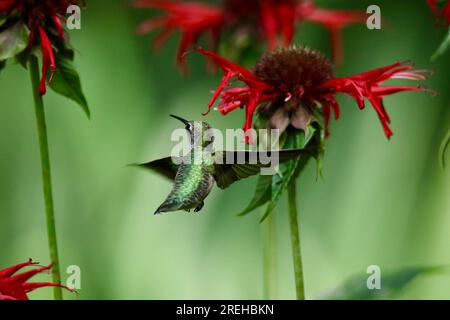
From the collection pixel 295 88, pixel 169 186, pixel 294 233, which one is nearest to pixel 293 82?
pixel 295 88

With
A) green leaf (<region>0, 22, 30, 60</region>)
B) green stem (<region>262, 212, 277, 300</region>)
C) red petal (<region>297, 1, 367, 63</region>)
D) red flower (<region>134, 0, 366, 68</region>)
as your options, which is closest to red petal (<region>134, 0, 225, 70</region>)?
red flower (<region>134, 0, 366, 68</region>)

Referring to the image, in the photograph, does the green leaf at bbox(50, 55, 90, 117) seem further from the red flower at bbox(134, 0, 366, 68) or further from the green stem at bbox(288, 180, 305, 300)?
the red flower at bbox(134, 0, 366, 68)

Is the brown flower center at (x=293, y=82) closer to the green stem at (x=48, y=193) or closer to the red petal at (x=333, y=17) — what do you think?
the green stem at (x=48, y=193)

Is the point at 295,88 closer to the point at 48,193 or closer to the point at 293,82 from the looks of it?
the point at 293,82

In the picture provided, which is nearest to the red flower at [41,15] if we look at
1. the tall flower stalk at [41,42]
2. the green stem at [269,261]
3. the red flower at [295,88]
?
the tall flower stalk at [41,42]

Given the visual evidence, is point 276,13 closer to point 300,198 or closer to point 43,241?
point 300,198
